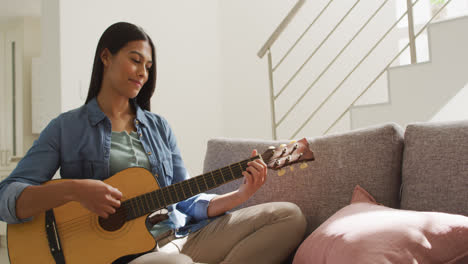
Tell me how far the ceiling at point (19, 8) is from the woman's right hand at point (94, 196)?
4042 mm

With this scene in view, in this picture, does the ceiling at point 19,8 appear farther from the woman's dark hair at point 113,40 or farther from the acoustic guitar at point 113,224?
the acoustic guitar at point 113,224

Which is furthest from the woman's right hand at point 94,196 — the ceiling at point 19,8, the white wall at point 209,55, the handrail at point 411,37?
the ceiling at point 19,8

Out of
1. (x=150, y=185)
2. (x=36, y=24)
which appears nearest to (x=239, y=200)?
(x=150, y=185)

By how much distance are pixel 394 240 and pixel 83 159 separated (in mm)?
940

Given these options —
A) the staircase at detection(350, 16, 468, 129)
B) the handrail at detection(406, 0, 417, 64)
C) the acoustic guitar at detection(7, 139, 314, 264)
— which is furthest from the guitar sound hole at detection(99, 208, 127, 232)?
the handrail at detection(406, 0, 417, 64)

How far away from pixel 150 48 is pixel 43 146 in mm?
494

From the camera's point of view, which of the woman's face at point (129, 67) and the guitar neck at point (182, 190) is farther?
the woman's face at point (129, 67)

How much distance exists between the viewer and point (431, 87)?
2184 mm

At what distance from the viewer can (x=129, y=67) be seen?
1.37 meters

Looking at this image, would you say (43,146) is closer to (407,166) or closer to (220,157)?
(220,157)

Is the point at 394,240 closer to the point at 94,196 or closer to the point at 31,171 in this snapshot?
the point at 94,196

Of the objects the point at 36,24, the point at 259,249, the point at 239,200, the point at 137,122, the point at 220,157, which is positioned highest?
the point at 36,24

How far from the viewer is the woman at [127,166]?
3.75ft

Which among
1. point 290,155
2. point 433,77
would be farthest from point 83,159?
point 433,77
